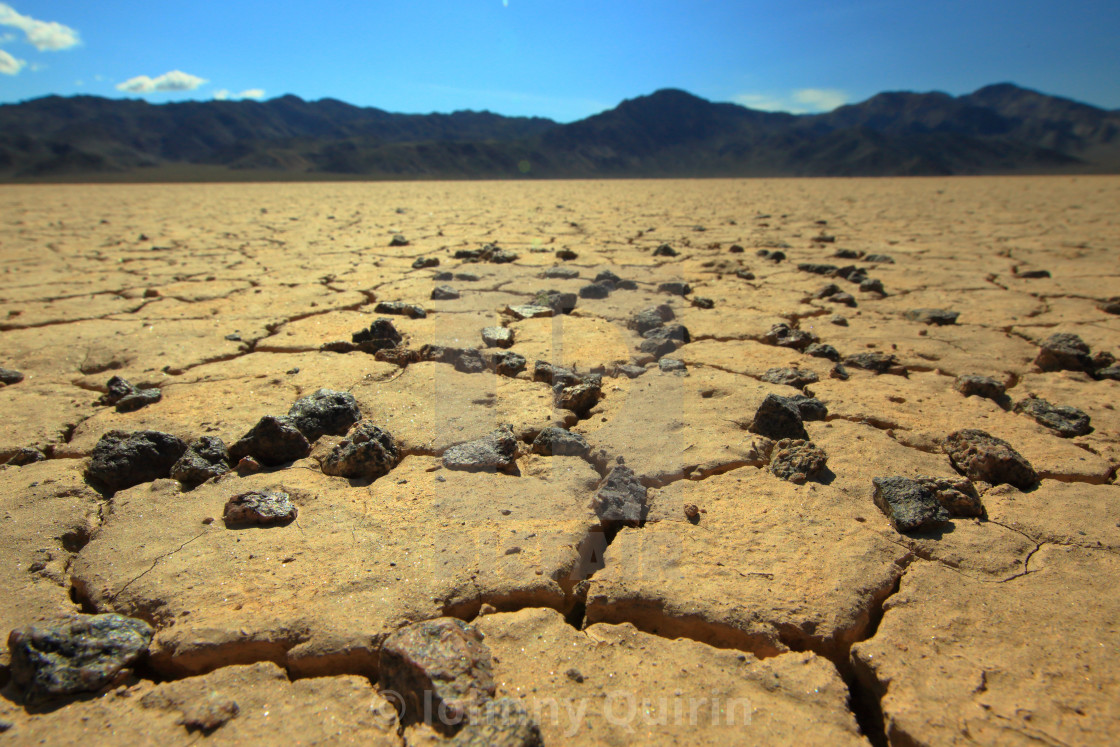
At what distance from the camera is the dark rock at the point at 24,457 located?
1.44m

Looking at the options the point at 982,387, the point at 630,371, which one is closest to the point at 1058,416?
the point at 982,387

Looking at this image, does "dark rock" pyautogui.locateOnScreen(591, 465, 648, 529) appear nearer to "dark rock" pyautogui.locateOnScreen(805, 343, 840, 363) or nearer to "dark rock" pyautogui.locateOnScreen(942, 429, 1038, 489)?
"dark rock" pyautogui.locateOnScreen(942, 429, 1038, 489)

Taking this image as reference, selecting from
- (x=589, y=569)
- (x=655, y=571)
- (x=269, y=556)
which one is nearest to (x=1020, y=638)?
(x=655, y=571)

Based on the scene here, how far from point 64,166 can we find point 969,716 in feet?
136

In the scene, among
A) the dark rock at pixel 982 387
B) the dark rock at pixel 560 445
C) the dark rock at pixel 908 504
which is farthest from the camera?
the dark rock at pixel 982 387

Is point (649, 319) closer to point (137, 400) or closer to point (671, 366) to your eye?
point (671, 366)

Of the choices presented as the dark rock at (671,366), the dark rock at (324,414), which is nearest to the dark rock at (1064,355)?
the dark rock at (671,366)

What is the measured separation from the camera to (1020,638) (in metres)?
0.92

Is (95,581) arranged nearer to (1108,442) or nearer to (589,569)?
(589,569)

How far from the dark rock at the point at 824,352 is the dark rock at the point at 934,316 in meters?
0.74

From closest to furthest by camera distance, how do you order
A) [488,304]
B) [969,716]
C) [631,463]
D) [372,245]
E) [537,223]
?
[969,716]
[631,463]
[488,304]
[372,245]
[537,223]

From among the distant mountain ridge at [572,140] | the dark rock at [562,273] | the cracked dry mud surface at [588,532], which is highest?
the distant mountain ridge at [572,140]

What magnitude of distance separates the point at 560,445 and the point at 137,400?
1302 mm

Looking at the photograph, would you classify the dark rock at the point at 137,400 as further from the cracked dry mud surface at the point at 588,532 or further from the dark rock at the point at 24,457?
the dark rock at the point at 24,457
